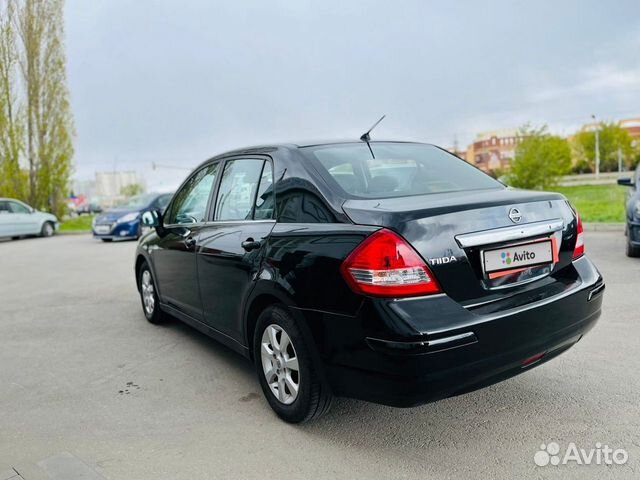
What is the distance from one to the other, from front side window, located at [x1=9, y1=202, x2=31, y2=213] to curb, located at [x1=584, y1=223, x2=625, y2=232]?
1825 cm

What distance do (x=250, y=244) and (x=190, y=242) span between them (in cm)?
113

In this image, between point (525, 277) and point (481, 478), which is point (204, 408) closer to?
point (481, 478)

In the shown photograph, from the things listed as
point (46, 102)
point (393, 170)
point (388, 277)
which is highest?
point (46, 102)

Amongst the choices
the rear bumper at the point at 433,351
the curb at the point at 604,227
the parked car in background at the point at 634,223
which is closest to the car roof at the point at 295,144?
the rear bumper at the point at 433,351

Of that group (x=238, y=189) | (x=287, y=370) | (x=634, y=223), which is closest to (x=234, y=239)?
(x=238, y=189)

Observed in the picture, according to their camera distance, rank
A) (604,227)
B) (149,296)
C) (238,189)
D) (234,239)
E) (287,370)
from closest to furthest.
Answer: (287,370) → (234,239) → (238,189) → (149,296) → (604,227)

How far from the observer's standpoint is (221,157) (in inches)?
172

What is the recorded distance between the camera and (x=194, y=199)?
15.4 feet

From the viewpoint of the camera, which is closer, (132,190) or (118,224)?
(118,224)

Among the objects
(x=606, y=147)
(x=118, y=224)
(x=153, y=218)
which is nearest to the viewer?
(x=153, y=218)

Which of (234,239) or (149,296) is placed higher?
(234,239)

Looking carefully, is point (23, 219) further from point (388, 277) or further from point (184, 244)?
point (388, 277)

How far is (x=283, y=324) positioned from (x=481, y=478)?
1.26m

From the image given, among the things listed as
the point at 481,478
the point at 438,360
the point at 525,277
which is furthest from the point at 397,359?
the point at 525,277
